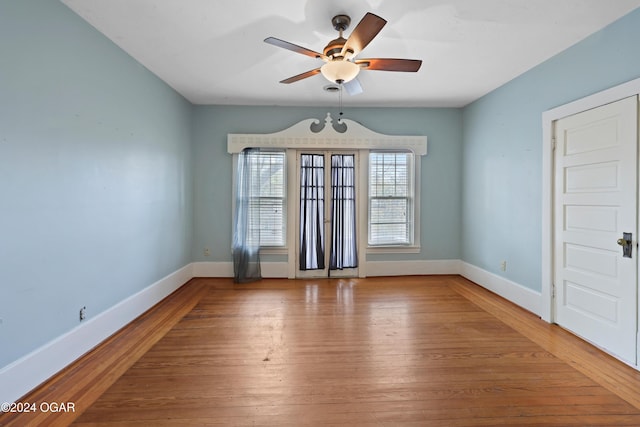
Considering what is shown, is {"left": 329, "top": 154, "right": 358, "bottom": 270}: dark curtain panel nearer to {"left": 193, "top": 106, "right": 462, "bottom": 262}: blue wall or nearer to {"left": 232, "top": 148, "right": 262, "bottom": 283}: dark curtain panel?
{"left": 193, "top": 106, "right": 462, "bottom": 262}: blue wall

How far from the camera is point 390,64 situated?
2.36 meters

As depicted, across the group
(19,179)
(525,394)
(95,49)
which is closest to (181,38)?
(95,49)

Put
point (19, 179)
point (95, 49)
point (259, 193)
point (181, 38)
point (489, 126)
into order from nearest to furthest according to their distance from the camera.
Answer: point (19, 179)
point (95, 49)
point (181, 38)
point (489, 126)
point (259, 193)

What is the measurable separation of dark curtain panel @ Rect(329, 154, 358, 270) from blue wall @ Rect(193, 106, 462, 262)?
0.40 meters

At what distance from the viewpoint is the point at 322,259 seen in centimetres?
448

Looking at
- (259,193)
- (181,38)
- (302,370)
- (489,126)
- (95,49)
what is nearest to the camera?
(302,370)

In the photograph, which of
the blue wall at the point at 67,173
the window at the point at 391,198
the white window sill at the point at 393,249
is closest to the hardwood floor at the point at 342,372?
the blue wall at the point at 67,173

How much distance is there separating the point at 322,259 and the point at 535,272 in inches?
107

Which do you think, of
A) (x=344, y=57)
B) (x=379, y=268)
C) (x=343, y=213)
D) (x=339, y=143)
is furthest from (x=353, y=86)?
(x=379, y=268)

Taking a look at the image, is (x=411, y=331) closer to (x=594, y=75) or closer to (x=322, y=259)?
(x=322, y=259)

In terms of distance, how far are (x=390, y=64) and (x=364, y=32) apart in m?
0.51

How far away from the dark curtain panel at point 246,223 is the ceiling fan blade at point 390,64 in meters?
2.41

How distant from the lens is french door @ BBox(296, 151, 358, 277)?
176 inches

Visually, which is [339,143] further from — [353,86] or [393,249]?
[393,249]
